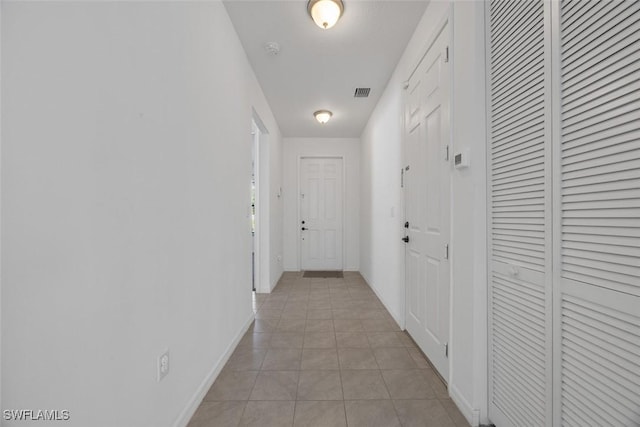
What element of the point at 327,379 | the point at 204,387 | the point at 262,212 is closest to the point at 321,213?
the point at 262,212

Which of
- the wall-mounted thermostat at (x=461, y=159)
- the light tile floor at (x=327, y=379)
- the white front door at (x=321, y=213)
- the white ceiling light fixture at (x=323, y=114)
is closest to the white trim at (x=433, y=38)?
the wall-mounted thermostat at (x=461, y=159)

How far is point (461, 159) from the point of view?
165 centimetres

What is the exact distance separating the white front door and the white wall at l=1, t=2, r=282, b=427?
13.3 feet

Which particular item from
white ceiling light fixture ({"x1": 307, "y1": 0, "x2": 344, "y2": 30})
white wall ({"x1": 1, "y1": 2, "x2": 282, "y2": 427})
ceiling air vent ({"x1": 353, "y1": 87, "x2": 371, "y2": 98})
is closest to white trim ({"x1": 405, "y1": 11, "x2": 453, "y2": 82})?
white ceiling light fixture ({"x1": 307, "y1": 0, "x2": 344, "y2": 30})

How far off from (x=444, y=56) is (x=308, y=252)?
4.50 metres

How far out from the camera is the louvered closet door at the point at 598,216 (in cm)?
86

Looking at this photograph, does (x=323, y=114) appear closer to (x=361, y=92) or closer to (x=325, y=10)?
(x=361, y=92)

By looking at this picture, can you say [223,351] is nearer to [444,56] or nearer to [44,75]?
[44,75]

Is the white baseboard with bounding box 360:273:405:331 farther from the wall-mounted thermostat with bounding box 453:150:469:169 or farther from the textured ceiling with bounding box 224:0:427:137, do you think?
the textured ceiling with bounding box 224:0:427:137

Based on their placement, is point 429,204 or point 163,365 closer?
point 163,365

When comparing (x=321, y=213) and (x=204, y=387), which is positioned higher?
(x=321, y=213)

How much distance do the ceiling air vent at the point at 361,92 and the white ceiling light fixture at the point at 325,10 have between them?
1.51 m

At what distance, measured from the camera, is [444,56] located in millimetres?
1912

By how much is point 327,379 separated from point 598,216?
1.74m
